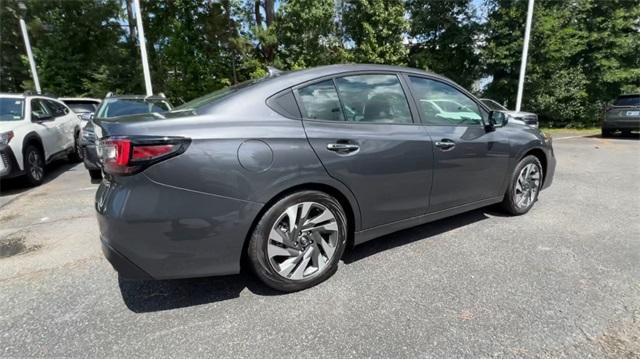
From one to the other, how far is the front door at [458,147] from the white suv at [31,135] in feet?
19.9

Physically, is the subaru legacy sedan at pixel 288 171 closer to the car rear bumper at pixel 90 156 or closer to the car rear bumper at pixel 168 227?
the car rear bumper at pixel 168 227

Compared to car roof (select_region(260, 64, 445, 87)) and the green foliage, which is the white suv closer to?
car roof (select_region(260, 64, 445, 87))

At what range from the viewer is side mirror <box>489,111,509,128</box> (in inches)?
132

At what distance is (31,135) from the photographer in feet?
19.1

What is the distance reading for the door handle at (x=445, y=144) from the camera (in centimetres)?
291

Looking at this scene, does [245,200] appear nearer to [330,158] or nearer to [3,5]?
[330,158]

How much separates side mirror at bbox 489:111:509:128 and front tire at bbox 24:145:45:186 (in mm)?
6839

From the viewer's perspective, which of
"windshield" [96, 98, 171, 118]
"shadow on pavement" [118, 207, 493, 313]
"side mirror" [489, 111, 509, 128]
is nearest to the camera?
"shadow on pavement" [118, 207, 493, 313]

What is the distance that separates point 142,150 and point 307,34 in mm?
14434

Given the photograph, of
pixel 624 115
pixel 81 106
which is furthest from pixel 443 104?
pixel 624 115

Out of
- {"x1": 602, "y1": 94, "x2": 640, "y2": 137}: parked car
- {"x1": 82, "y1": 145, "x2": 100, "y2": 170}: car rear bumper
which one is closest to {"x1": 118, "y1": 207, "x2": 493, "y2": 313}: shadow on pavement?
{"x1": 82, "y1": 145, "x2": 100, "y2": 170}: car rear bumper

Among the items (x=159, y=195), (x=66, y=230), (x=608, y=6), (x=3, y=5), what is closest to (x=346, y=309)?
(x=159, y=195)

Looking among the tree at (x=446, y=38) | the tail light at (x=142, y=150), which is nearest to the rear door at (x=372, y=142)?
the tail light at (x=142, y=150)

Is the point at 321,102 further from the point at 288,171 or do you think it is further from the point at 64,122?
the point at 64,122
